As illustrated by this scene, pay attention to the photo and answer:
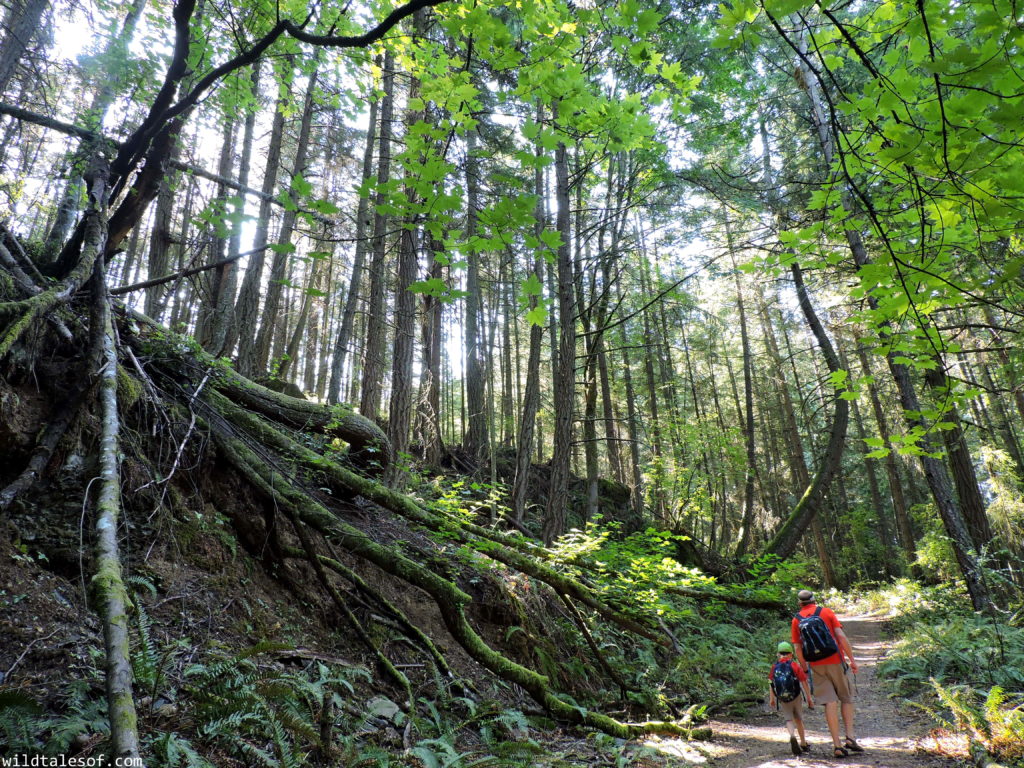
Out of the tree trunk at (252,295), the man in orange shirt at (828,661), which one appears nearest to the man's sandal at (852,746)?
the man in orange shirt at (828,661)

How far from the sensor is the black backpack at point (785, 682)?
5389 millimetres

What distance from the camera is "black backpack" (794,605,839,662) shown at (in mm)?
5625

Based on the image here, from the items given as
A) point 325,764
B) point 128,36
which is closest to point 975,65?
point 325,764

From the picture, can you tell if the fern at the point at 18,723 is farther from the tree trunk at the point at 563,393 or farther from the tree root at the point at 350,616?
the tree trunk at the point at 563,393

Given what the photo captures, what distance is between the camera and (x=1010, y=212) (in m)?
2.74

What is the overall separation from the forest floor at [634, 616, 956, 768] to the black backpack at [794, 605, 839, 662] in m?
0.92

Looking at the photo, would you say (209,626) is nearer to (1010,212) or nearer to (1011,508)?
(1010,212)

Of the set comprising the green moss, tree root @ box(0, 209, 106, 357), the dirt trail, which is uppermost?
tree root @ box(0, 209, 106, 357)

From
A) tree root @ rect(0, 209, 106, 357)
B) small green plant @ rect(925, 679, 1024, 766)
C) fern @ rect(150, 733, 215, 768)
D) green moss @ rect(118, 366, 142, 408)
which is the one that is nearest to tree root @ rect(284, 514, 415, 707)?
green moss @ rect(118, 366, 142, 408)

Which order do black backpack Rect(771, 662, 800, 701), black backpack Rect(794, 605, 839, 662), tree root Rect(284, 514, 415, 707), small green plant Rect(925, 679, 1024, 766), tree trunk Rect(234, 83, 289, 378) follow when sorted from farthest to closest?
1. tree trunk Rect(234, 83, 289, 378)
2. black backpack Rect(794, 605, 839, 662)
3. black backpack Rect(771, 662, 800, 701)
4. small green plant Rect(925, 679, 1024, 766)
5. tree root Rect(284, 514, 415, 707)

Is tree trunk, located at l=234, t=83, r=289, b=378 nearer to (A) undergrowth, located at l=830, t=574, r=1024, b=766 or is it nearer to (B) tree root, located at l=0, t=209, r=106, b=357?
(B) tree root, located at l=0, t=209, r=106, b=357

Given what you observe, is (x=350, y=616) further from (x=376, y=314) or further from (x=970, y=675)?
(x=970, y=675)

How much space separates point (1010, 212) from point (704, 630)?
10491mm

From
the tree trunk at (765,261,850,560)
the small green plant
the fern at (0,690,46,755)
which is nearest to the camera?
the fern at (0,690,46,755)
